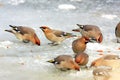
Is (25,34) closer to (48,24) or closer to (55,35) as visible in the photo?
(55,35)

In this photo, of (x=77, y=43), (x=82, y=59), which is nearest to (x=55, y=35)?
(x=77, y=43)

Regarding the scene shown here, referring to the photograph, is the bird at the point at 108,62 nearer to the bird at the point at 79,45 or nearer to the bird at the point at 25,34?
the bird at the point at 79,45

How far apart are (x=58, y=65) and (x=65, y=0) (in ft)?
17.5

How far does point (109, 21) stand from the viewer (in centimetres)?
1132

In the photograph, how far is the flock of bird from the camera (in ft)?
26.4

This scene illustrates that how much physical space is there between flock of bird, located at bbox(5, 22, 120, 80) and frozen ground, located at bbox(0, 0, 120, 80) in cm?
13

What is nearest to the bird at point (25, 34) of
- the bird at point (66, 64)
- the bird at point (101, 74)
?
the bird at point (66, 64)

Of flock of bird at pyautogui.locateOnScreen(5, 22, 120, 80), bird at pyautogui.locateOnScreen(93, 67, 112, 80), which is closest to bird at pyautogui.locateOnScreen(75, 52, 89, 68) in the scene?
flock of bird at pyautogui.locateOnScreen(5, 22, 120, 80)

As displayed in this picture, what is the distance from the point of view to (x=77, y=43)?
29.5ft

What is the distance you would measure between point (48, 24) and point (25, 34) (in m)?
1.33

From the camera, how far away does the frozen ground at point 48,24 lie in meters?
8.18

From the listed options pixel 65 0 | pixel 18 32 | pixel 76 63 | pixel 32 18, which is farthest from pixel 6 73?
pixel 65 0

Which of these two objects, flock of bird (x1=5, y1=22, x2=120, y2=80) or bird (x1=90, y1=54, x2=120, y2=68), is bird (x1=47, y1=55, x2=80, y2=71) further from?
bird (x1=90, y1=54, x2=120, y2=68)

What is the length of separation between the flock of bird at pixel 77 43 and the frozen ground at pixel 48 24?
13cm
